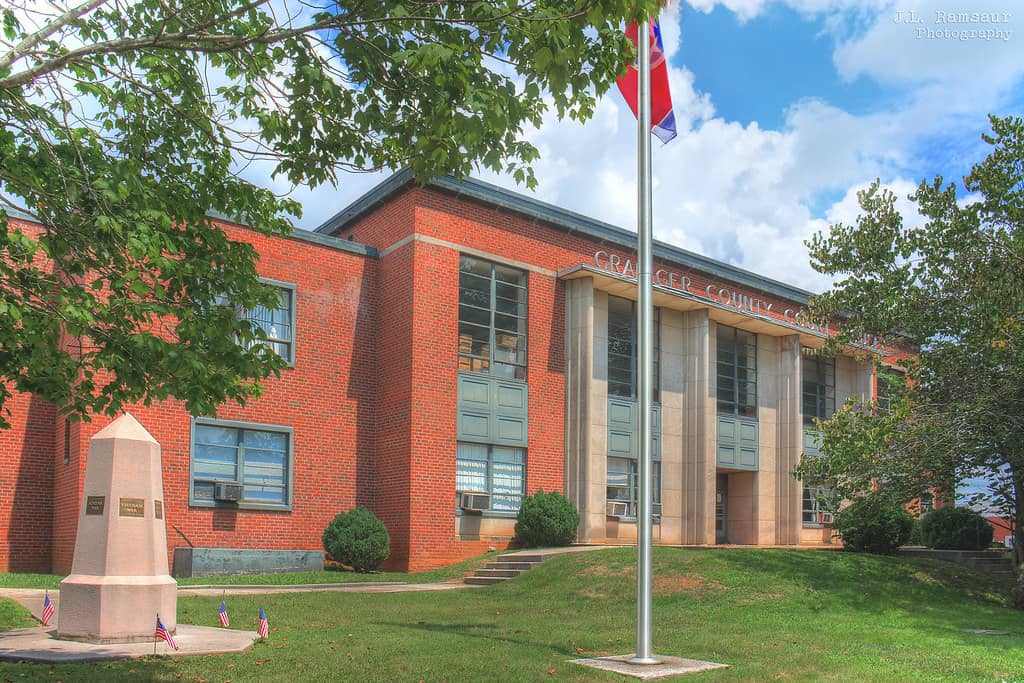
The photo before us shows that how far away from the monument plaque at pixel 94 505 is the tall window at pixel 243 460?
939 centimetres

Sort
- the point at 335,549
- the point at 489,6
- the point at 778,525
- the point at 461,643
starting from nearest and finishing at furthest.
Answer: the point at 489,6 → the point at 461,643 → the point at 335,549 → the point at 778,525

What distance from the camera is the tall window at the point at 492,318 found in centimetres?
2477

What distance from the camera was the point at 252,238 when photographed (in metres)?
22.4

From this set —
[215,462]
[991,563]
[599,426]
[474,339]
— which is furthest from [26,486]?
[991,563]

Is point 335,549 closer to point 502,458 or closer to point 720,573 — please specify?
point 502,458

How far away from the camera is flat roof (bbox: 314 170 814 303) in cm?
2453

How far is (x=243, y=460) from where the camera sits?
22.1 metres

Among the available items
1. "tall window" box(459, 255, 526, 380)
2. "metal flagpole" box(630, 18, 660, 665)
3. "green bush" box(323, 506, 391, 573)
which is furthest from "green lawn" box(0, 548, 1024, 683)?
"tall window" box(459, 255, 526, 380)

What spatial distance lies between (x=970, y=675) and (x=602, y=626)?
519 centimetres

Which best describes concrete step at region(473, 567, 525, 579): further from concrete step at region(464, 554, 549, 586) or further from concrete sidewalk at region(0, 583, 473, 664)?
concrete sidewalk at region(0, 583, 473, 664)

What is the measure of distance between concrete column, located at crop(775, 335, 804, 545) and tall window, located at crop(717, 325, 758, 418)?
108cm

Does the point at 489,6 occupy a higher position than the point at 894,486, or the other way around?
the point at 489,6

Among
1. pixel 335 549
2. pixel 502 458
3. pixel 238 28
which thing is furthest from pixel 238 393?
pixel 502 458

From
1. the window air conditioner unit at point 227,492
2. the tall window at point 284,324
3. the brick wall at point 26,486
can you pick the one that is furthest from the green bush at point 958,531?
the brick wall at point 26,486
